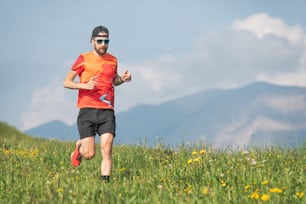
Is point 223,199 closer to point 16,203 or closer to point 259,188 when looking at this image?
point 259,188

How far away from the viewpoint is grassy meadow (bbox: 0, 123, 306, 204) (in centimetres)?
666

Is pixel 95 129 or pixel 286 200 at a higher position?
pixel 95 129

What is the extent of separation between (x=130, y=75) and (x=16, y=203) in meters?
3.26

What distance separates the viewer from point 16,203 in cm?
723

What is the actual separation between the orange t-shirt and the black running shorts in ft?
0.26

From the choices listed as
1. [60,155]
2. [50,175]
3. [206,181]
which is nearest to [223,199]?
[206,181]

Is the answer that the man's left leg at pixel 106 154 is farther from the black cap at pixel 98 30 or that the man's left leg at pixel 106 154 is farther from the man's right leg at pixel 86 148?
the black cap at pixel 98 30

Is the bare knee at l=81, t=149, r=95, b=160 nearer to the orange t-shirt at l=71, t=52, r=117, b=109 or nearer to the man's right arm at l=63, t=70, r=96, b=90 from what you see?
the orange t-shirt at l=71, t=52, r=117, b=109

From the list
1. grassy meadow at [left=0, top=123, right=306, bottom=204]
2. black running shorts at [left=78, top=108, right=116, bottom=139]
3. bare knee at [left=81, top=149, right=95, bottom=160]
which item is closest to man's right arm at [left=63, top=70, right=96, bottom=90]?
black running shorts at [left=78, top=108, right=116, bottom=139]

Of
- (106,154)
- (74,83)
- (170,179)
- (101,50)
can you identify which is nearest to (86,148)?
(106,154)

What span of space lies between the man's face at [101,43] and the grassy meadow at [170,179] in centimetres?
178

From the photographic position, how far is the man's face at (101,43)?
947 cm

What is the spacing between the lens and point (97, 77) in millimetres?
9422

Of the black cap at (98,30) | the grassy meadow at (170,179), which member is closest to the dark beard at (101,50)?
the black cap at (98,30)
